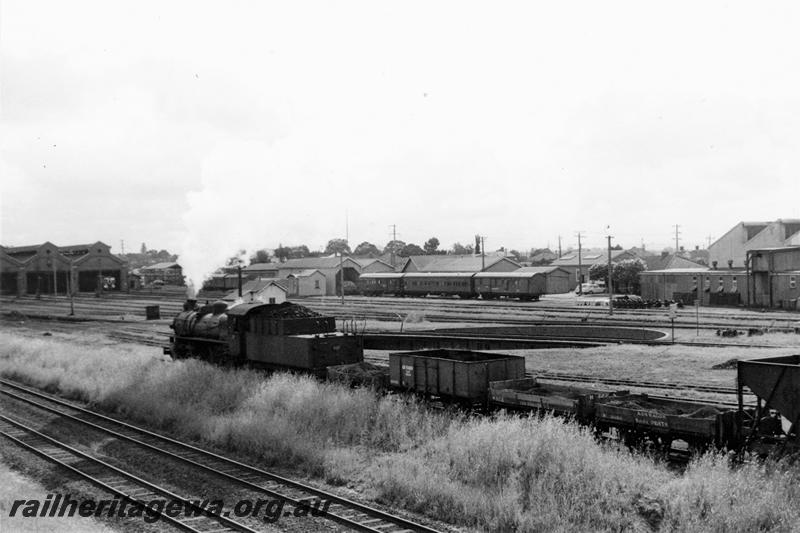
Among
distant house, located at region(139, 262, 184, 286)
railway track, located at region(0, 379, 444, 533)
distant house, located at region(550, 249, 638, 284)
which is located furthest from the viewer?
distant house, located at region(139, 262, 184, 286)

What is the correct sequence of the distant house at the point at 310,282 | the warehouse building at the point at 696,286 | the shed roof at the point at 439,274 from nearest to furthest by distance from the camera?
the warehouse building at the point at 696,286 < the shed roof at the point at 439,274 < the distant house at the point at 310,282

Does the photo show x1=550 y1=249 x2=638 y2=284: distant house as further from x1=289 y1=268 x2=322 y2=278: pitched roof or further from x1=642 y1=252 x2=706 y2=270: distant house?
x1=289 y1=268 x2=322 y2=278: pitched roof

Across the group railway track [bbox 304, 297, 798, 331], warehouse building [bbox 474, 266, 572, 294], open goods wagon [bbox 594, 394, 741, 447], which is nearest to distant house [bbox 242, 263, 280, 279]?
railway track [bbox 304, 297, 798, 331]

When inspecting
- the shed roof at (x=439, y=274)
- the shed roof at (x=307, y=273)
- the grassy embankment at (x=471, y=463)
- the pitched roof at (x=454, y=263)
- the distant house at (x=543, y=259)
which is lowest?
the grassy embankment at (x=471, y=463)

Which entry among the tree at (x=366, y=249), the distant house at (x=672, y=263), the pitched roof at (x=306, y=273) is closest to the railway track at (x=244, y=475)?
the pitched roof at (x=306, y=273)

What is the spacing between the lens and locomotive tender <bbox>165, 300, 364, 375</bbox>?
20339 millimetres

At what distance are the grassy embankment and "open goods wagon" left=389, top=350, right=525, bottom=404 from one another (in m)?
0.77

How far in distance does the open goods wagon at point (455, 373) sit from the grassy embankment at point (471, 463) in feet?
Answer: 2.52

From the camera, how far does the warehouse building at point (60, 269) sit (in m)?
86.4

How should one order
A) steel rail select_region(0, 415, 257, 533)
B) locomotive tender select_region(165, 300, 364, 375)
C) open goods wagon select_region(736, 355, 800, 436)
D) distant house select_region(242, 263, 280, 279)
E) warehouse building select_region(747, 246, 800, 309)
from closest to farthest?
steel rail select_region(0, 415, 257, 533) → open goods wagon select_region(736, 355, 800, 436) → locomotive tender select_region(165, 300, 364, 375) → warehouse building select_region(747, 246, 800, 309) → distant house select_region(242, 263, 280, 279)

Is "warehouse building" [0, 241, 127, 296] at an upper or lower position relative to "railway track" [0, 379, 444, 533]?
upper

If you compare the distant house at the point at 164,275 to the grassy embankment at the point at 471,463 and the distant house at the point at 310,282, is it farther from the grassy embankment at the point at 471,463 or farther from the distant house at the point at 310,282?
the grassy embankment at the point at 471,463

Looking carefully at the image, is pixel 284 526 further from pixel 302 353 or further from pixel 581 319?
pixel 581 319

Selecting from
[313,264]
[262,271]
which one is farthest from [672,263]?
[262,271]
